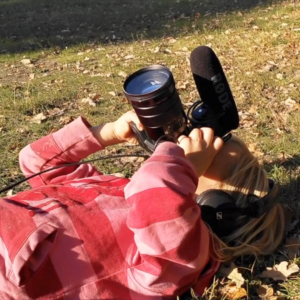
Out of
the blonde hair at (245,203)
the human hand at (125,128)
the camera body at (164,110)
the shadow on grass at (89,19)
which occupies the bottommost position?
the shadow on grass at (89,19)

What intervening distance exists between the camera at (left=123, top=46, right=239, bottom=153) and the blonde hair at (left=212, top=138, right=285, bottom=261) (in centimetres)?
18

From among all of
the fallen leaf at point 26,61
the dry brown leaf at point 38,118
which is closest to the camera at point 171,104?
the dry brown leaf at point 38,118

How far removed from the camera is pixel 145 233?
1815 mm

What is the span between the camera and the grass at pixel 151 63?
11.6ft

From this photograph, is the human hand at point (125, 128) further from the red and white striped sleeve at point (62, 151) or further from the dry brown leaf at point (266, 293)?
the dry brown leaf at point (266, 293)

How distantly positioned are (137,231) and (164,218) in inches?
4.6

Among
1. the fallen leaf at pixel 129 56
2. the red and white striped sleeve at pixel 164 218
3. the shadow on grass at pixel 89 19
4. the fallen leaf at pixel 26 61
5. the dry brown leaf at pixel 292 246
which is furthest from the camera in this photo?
the shadow on grass at pixel 89 19

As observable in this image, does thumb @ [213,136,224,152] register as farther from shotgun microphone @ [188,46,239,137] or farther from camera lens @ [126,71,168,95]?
camera lens @ [126,71,168,95]

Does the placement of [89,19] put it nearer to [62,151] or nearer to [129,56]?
[129,56]

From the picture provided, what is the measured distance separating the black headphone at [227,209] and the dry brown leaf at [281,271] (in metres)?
0.29

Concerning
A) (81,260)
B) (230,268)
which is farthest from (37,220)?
(230,268)

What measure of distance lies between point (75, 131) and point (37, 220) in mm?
621

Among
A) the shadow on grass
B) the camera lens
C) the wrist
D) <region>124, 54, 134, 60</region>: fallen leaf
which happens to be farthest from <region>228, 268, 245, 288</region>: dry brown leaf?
the shadow on grass

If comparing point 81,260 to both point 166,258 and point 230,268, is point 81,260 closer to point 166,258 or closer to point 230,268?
point 166,258
